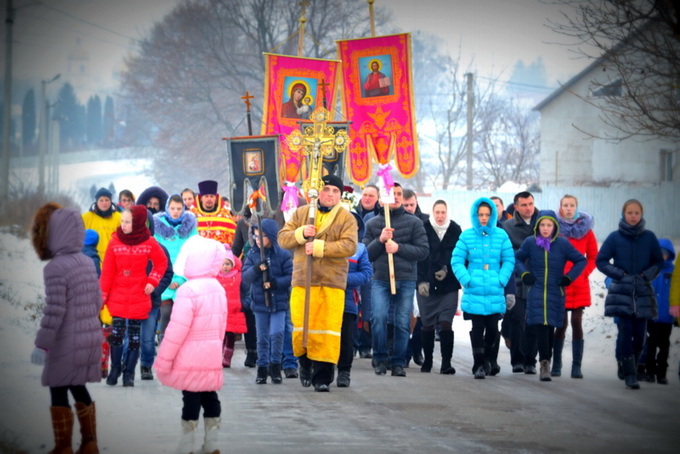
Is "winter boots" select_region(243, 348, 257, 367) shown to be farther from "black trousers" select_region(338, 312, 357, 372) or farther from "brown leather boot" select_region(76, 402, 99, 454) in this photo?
"brown leather boot" select_region(76, 402, 99, 454)

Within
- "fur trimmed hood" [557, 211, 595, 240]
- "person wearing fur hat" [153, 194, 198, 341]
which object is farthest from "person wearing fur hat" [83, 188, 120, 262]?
"fur trimmed hood" [557, 211, 595, 240]

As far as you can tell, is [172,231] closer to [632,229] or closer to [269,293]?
[269,293]

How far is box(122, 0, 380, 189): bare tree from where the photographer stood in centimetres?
4959

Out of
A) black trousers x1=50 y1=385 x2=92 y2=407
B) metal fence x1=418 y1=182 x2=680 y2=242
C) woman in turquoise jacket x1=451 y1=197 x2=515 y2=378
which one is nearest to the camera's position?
black trousers x1=50 y1=385 x2=92 y2=407

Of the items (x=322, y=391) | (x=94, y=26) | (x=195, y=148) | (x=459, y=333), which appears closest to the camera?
(x=322, y=391)

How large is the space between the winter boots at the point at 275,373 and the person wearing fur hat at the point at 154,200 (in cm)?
366

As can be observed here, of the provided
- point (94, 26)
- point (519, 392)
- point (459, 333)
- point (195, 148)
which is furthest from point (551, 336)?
point (94, 26)

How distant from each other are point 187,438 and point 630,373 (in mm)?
6036

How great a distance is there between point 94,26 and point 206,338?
235ft

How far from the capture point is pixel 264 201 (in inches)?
581

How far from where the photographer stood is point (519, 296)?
13.8 m

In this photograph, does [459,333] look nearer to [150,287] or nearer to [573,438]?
[150,287]

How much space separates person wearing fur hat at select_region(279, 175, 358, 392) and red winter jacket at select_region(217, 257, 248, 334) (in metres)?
2.13

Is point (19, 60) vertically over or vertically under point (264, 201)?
over
